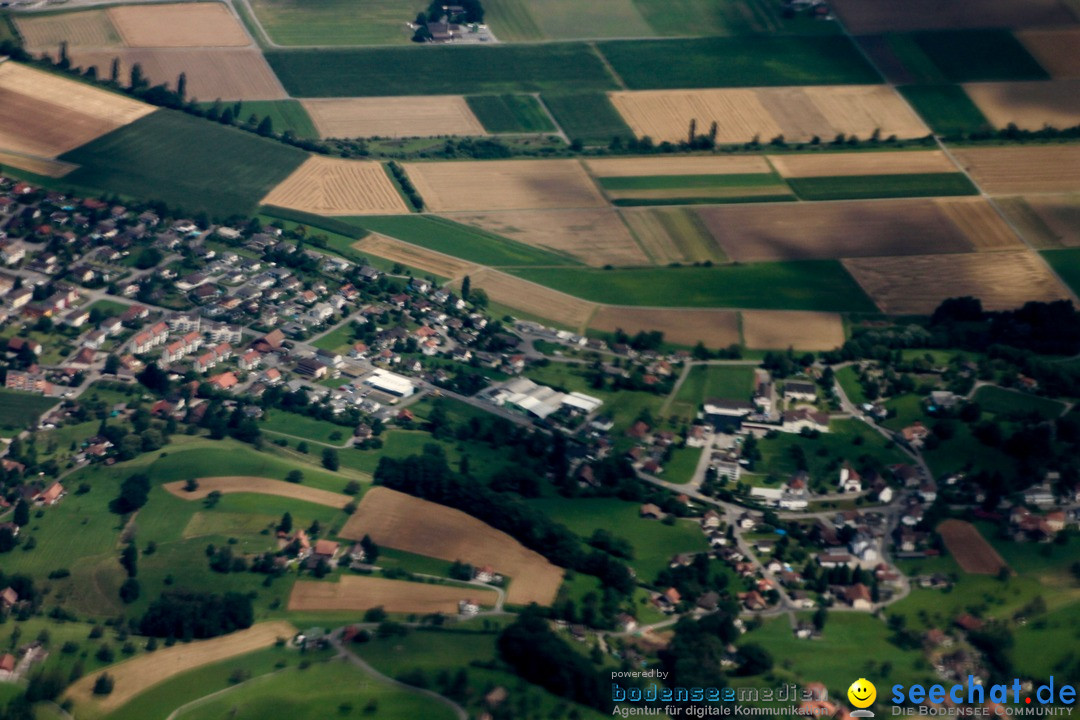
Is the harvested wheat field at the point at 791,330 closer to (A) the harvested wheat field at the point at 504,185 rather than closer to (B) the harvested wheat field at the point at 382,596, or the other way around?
(A) the harvested wheat field at the point at 504,185

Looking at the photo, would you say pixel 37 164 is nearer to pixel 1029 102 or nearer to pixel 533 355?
pixel 533 355

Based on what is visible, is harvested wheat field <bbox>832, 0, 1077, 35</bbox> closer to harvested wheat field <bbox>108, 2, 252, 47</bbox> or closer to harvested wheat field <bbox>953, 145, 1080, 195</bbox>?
harvested wheat field <bbox>953, 145, 1080, 195</bbox>

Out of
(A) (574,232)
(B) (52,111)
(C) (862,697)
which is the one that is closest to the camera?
(C) (862,697)

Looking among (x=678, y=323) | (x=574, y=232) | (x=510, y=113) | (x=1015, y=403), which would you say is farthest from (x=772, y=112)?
(x=1015, y=403)

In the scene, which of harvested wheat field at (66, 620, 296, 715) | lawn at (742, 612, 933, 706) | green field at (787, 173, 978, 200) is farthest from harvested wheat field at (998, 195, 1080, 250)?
harvested wheat field at (66, 620, 296, 715)

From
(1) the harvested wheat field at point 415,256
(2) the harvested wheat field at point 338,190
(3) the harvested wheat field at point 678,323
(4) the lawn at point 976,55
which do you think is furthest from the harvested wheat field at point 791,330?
(4) the lawn at point 976,55

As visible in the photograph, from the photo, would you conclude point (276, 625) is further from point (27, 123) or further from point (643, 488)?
point (27, 123)
